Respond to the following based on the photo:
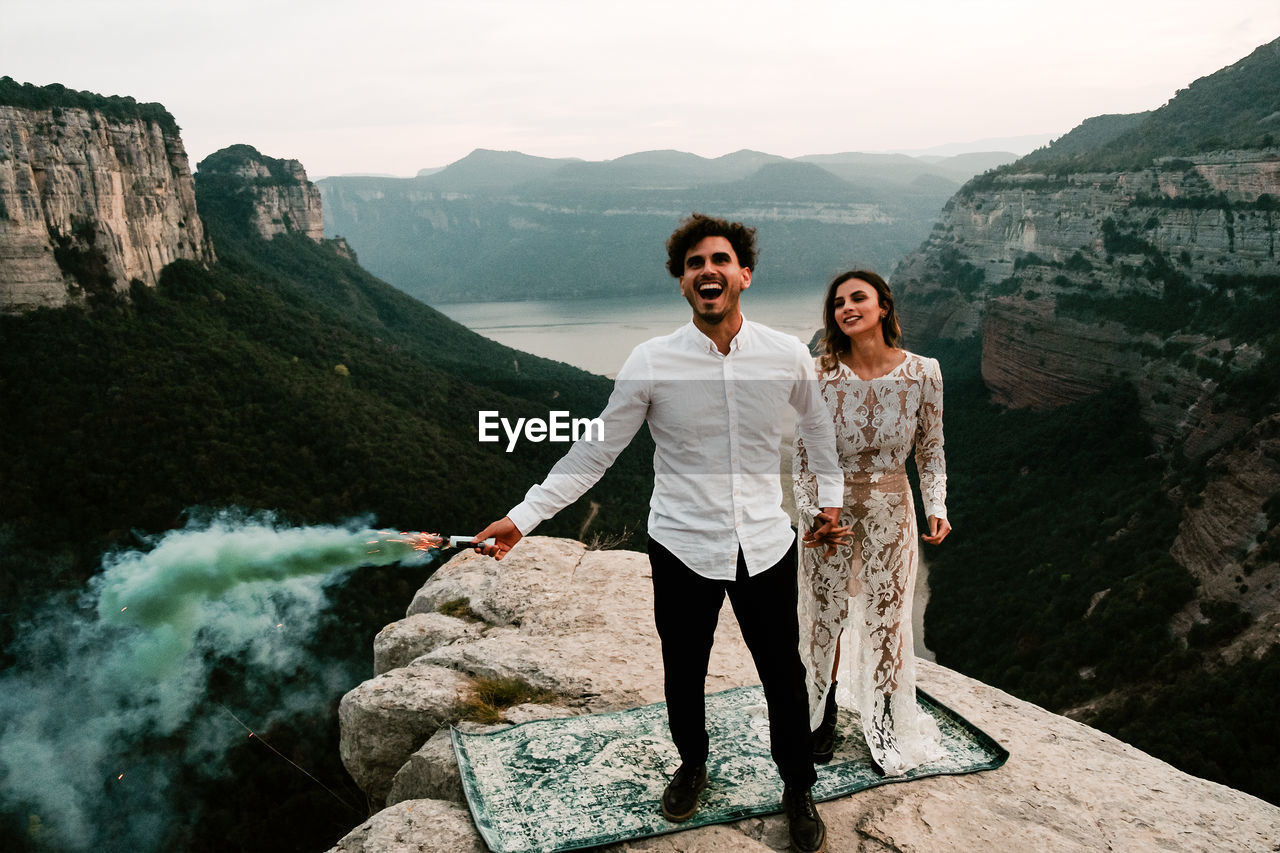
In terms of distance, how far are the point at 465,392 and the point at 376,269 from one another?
4786 inches

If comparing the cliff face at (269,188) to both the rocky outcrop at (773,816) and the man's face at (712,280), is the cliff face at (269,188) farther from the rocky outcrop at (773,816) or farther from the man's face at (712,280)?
the man's face at (712,280)

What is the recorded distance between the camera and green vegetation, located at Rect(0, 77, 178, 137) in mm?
21078

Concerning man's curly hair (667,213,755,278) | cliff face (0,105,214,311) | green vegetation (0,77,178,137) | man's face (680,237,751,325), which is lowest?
man's face (680,237,751,325)

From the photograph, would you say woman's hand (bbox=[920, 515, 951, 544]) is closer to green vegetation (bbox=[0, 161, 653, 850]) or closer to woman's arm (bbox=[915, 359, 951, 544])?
woman's arm (bbox=[915, 359, 951, 544])

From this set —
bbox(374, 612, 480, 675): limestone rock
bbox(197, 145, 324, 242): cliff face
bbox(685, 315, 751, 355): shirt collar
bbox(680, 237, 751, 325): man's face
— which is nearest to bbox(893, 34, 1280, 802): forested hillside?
bbox(374, 612, 480, 675): limestone rock

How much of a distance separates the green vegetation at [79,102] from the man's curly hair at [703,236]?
2555 cm

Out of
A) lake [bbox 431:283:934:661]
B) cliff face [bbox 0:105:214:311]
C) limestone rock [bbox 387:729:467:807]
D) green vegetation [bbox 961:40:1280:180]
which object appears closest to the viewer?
limestone rock [bbox 387:729:467:807]

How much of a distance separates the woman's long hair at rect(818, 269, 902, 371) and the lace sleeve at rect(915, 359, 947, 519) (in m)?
0.20

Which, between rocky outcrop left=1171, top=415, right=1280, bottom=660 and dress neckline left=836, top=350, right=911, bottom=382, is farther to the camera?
rocky outcrop left=1171, top=415, right=1280, bottom=660

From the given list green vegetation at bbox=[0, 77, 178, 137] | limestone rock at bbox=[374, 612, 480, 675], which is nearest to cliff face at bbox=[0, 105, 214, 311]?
green vegetation at bbox=[0, 77, 178, 137]

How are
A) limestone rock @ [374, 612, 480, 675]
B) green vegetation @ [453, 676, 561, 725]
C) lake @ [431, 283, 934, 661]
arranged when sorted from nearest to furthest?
green vegetation @ [453, 676, 561, 725]
limestone rock @ [374, 612, 480, 675]
lake @ [431, 283, 934, 661]

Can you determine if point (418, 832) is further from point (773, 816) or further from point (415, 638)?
point (415, 638)

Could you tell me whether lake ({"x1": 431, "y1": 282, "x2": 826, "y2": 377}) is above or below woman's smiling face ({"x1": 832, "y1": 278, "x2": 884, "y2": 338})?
below

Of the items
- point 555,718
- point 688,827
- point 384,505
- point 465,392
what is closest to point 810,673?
point 688,827
